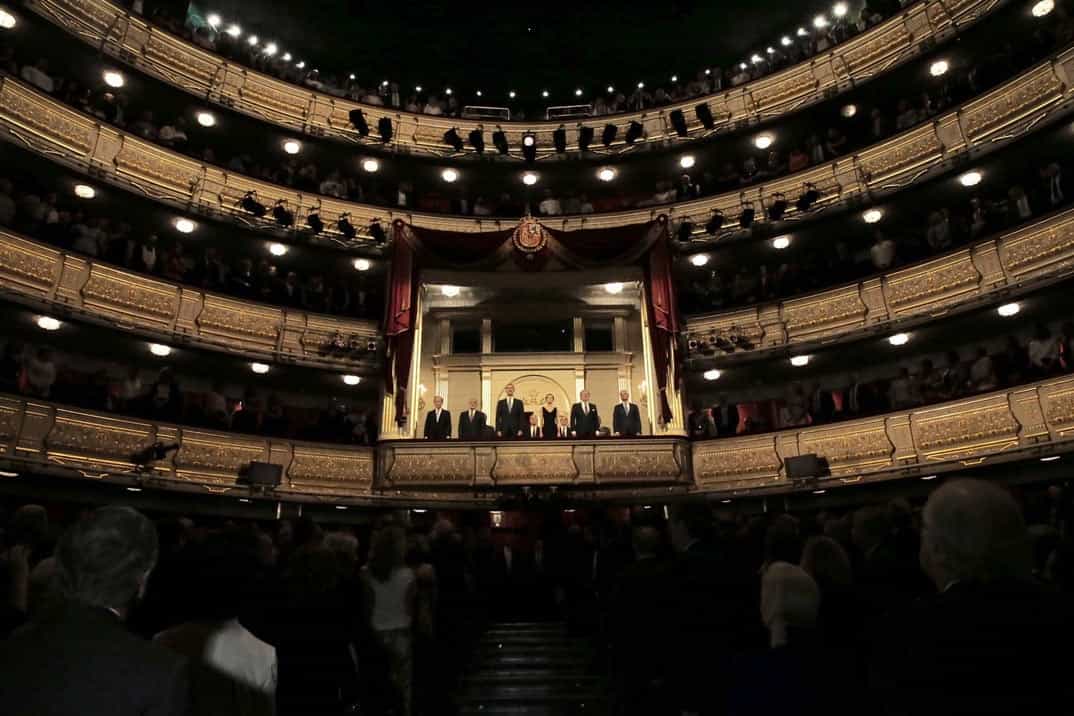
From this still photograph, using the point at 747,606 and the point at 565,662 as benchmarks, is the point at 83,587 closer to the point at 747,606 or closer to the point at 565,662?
the point at 747,606

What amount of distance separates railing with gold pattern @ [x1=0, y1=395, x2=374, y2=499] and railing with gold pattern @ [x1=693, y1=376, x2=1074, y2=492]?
855 cm

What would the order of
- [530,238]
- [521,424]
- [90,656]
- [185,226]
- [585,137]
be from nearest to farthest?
[90,656] < [185,226] < [521,424] < [530,238] < [585,137]

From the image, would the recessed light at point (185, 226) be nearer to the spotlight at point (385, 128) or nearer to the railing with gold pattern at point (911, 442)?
the spotlight at point (385, 128)

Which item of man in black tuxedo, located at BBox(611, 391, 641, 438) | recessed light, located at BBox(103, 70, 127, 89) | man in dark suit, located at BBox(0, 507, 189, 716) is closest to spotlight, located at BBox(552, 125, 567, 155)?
man in black tuxedo, located at BBox(611, 391, 641, 438)

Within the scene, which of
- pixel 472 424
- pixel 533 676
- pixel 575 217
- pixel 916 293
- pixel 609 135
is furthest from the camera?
pixel 575 217

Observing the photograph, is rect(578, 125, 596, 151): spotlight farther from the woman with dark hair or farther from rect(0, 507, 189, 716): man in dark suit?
rect(0, 507, 189, 716): man in dark suit

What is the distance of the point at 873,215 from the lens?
1692 centimetres

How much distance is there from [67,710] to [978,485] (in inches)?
89.9

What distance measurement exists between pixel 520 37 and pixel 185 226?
1313 centimetres

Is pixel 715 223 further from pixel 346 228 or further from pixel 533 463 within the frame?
pixel 346 228

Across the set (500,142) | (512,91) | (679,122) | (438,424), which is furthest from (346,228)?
(512,91)

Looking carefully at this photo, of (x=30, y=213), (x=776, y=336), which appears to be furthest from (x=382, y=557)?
(x=776, y=336)

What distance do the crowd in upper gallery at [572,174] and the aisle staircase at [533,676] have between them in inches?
523

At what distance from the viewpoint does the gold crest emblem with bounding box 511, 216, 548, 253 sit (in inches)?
702
